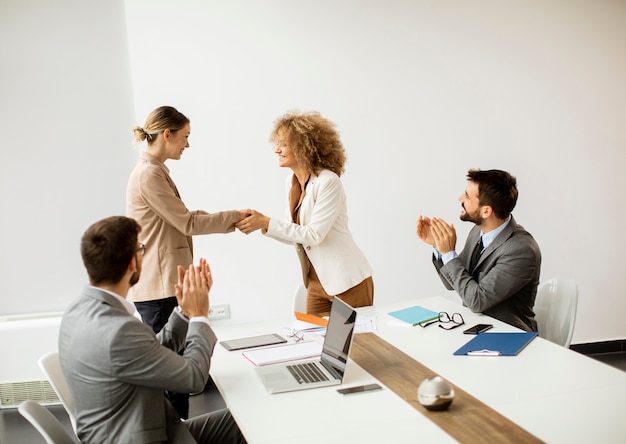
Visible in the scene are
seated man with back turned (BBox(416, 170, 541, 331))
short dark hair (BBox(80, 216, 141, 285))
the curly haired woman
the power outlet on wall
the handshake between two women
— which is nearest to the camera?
short dark hair (BBox(80, 216, 141, 285))

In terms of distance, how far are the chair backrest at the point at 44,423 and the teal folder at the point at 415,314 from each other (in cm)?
152

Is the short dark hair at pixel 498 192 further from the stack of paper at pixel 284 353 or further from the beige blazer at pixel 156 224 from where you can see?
the beige blazer at pixel 156 224

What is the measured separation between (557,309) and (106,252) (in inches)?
82.9

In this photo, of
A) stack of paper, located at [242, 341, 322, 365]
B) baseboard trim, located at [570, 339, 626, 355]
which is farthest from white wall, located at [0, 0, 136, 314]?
baseboard trim, located at [570, 339, 626, 355]

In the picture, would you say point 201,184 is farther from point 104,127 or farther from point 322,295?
point 322,295

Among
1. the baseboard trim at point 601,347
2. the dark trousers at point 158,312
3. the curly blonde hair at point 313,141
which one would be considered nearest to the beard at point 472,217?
the curly blonde hair at point 313,141

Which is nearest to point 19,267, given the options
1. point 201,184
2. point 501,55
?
point 201,184

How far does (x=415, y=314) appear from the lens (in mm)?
3041

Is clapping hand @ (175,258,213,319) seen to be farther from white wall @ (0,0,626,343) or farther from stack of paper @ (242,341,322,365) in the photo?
white wall @ (0,0,626,343)

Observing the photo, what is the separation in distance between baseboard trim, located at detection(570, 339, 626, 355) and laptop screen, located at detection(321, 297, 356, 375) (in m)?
2.99

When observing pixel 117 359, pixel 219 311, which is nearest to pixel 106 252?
pixel 117 359

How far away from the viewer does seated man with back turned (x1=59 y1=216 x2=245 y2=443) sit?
6.30 feet

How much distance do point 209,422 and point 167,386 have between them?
53 centimetres

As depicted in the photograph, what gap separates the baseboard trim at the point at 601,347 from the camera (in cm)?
480
